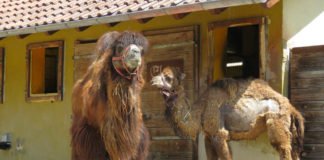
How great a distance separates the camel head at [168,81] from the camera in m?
8.42

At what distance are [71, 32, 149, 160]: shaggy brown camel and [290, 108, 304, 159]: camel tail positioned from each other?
93.0 inches

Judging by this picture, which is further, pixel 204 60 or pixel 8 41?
pixel 8 41

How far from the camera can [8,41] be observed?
1281 centimetres

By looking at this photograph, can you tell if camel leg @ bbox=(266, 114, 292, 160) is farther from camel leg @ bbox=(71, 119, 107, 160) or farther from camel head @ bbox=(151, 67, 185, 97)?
camel leg @ bbox=(71, 119, 107, 160)

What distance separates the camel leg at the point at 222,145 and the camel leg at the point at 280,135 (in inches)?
22.6

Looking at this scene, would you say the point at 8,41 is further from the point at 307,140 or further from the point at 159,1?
the point at 307,140

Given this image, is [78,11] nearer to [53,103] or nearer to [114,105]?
[53,103]

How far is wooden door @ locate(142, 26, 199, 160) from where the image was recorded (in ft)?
32.1

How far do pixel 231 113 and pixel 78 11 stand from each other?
3782 millimetres

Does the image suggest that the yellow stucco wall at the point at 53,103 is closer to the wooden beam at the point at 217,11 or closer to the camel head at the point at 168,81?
the wooden beam at the point at 217,11

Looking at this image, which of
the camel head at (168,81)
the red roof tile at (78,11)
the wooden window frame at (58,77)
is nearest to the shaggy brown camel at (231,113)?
the camel head at (168,81)

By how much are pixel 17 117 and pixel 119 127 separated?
655cm

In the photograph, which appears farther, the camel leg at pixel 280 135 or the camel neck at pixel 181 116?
the camel neck at pixel 181 116

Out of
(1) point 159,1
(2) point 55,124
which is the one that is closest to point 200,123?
(1) point 159,1
